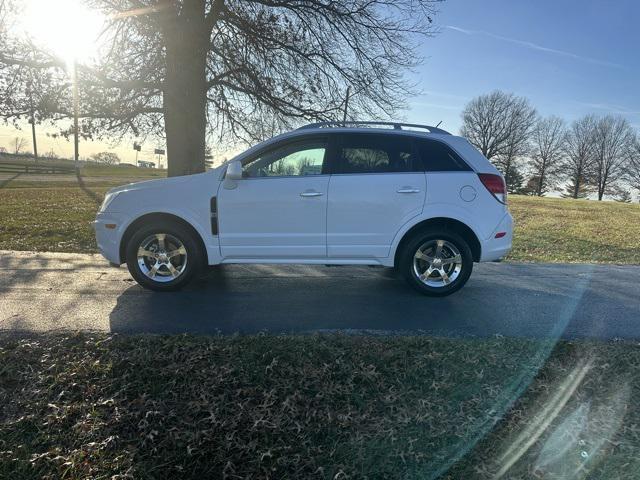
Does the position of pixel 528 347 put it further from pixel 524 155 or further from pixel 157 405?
pixel 524 155

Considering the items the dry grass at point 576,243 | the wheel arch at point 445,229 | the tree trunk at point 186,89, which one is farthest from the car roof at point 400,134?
the tree trunk at point 186,89

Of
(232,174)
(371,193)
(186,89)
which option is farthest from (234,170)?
(186,89)

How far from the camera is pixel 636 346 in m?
3.88

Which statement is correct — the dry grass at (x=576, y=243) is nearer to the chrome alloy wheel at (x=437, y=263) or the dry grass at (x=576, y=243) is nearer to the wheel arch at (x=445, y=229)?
the wheel arch at (x=445, y=229)

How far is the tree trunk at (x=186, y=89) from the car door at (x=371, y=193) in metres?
4.93

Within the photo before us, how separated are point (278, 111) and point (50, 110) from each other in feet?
15.5

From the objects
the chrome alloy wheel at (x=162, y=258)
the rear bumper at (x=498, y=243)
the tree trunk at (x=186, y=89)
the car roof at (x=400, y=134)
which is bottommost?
the chrome alloy wheel at (x=162, y=258)

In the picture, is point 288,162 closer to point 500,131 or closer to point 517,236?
point 517,236

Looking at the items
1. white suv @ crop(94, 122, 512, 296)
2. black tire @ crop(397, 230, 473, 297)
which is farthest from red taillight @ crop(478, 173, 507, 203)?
black tire @ crop(397, 230, 473, 297)

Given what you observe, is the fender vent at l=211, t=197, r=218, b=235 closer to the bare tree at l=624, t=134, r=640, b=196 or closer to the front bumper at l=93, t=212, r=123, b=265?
the front bumper at l=93, t=212, r=123, b=265

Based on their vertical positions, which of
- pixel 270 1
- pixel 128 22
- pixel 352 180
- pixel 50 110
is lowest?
pixel 352 180

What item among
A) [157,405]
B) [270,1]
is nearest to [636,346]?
[157,405]

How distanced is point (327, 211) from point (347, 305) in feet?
3.52

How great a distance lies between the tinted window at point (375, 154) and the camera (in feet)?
17.8
